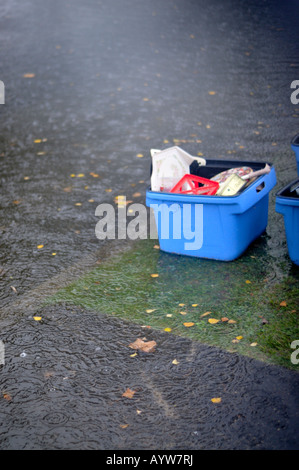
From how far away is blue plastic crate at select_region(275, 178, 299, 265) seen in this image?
3939 mm

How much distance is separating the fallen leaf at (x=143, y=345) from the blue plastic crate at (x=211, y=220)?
120 cm

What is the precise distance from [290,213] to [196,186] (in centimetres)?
93

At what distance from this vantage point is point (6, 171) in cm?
671

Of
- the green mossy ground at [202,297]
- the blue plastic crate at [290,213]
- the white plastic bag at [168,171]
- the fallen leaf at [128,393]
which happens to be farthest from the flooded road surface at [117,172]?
the white plastic bag at [168,171]

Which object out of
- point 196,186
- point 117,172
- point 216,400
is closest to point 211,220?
point 196,186

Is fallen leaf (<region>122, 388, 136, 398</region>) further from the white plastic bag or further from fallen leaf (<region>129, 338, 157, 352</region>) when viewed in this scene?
the white plastic bag

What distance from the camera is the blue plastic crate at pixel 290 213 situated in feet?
12.9

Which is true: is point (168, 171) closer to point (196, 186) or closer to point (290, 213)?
point (196, 186)

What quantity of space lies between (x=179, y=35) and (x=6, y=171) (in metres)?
7.85

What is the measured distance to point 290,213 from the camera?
400cm

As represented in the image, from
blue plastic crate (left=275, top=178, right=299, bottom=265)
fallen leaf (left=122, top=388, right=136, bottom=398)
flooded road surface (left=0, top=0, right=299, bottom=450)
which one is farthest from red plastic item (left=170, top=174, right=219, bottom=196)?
fallen leaf (left=122, top=388, right=136, bottom=398)

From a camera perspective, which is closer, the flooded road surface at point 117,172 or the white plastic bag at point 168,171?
the flooded road surface at point 117,172

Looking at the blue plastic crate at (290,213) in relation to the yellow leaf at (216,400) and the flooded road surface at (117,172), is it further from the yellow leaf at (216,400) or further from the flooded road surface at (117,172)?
the yellow leaf at (216,400)

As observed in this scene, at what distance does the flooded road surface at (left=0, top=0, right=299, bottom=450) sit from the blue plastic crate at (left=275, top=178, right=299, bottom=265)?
251 mm
